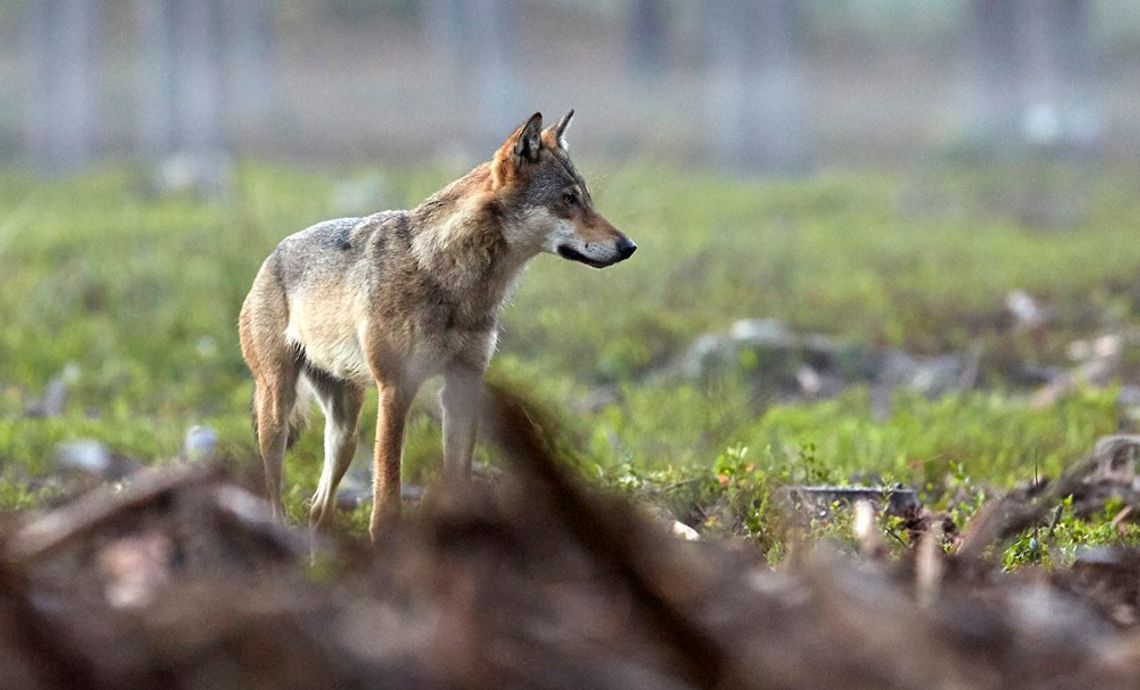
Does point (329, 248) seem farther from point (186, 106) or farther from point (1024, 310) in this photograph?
point (186, 106)

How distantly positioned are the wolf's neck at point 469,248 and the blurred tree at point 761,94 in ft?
84.9

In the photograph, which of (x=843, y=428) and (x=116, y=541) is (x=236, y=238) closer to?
(x=843, y=428)

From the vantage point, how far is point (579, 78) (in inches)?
2318

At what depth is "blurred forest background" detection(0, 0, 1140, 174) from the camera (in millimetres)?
32125

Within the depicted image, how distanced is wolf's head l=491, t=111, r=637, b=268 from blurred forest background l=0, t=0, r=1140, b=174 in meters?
24.2

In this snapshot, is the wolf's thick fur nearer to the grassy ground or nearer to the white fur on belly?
the white fur on belly

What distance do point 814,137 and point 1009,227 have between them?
928 inches

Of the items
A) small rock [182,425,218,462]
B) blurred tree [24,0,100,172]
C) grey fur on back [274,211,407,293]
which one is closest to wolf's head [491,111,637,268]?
grey fur on back [274,211,407,293]

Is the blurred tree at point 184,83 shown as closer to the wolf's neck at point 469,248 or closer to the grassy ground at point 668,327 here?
the grassy ground at point 668,327

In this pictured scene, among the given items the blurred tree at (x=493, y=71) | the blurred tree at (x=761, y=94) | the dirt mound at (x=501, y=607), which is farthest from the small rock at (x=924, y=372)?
the blurred tree at (x=761, y=94)

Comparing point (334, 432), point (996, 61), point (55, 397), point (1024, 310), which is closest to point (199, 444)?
point (334, 432)

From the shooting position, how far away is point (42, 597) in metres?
2.33

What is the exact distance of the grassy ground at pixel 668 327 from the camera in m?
7.02

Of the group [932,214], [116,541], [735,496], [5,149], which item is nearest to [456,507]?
[116,541]
